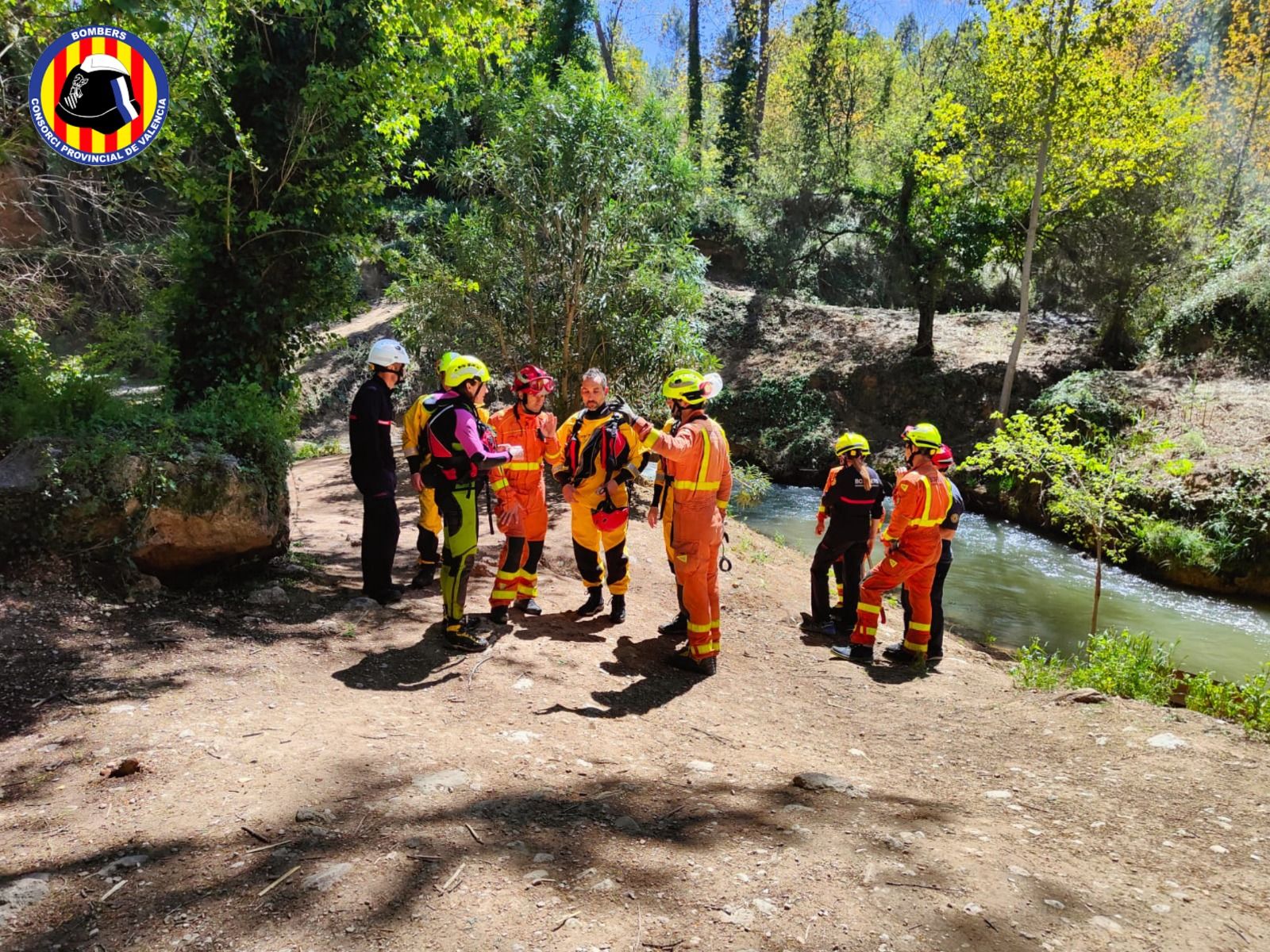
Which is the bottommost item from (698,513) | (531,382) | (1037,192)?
(698,513)

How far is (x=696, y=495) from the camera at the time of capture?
17.5 ft

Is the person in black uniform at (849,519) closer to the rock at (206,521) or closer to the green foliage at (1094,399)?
the rock at (206,521)

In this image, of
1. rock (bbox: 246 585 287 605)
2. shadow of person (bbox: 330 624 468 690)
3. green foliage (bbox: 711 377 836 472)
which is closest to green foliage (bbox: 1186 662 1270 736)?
shadow of person (bbox: 330 624 468 690)

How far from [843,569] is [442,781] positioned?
193 inches

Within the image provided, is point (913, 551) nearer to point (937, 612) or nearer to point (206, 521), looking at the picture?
point (937, 612)

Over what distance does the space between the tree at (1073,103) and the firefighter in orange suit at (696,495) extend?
12.7m

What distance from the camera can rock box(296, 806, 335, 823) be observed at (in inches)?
112

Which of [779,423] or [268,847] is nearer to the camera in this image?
[268,847]

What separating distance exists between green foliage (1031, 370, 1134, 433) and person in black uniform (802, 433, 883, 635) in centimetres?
1002

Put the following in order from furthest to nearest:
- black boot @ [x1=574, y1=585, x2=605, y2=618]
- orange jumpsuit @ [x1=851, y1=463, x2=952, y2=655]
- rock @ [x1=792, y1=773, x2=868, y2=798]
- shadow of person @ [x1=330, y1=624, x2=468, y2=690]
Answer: black boot @ [x1=574, y1=585, x2=605, y2=618], orange jumpsuit @ [x1=851, y1=463, x2=952, y2=655], shadow of person @ [x1=330, y1=624, x2=468, y2=690], rock @ [x1=792, y1=773, x2=868, y2=798]

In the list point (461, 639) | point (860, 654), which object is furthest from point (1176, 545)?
point (461, 639)

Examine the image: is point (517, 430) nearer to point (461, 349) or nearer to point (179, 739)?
point (179, 739)

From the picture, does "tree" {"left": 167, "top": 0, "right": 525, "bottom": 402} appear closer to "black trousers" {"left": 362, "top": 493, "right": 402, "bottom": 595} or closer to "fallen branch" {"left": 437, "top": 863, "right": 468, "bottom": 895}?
"black trousers" {"left": 362, "top": 493, "right": 402, "bottom": 595}

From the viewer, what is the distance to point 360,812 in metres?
2.93
